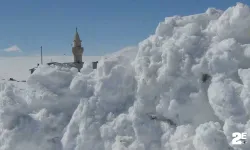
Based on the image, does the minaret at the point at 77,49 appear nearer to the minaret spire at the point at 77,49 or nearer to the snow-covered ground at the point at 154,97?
the minaret spire at the point at 77,49

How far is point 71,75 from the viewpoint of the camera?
695 inches

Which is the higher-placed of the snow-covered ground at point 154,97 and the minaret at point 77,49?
the minaret at point 77,49

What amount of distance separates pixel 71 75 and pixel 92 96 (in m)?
1.79

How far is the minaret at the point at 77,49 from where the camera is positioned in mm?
32188

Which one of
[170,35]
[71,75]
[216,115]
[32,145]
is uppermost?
[170,35]

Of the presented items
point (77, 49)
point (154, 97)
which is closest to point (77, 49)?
point (77, 49)

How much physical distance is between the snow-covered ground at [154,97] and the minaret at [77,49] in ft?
47.4

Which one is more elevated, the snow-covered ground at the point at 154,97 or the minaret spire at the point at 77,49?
the minaret spire at the point at 77,49

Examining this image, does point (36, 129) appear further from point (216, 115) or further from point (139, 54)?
point (216, 115)

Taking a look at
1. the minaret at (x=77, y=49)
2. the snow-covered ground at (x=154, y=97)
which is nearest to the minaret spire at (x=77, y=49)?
the minaret at (x=77, y=49)

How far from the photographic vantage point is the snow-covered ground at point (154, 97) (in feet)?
44.1

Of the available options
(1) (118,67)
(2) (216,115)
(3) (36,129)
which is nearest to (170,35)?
(1) (118,67)

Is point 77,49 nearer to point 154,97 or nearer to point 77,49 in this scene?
point 77,49

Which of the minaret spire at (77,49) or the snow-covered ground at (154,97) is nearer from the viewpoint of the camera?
the snow-covered ground at (154,97)
